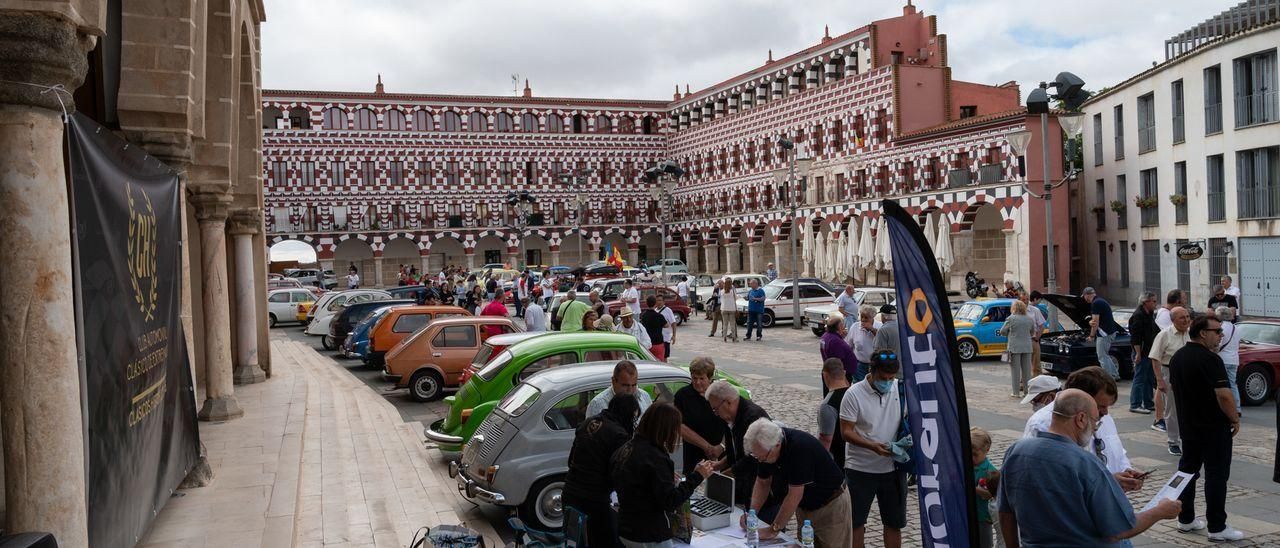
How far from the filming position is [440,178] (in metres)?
66.4

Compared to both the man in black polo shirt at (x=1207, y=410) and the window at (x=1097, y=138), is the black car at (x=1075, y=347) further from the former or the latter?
the window at (x=1097, y=138)

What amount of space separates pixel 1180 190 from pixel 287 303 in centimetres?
3035

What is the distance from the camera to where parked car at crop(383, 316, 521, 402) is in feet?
55.6

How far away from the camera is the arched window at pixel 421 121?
65.6 metres

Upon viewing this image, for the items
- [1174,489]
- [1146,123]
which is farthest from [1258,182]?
[1174,489]

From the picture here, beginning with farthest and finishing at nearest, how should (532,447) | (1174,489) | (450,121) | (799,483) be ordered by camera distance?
(450,121)
(532,447)
(799,483)
(1174,489)

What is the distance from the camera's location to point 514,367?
11180 millimetres

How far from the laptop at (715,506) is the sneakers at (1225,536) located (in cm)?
435

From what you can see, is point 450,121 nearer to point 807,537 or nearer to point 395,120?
point 395,120

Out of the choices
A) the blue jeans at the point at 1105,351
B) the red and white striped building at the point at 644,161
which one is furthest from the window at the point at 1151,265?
the blue jeans at the point at 1105,351

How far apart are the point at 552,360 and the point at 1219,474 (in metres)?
6.68

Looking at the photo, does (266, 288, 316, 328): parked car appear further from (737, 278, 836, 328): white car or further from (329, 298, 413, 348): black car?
(737, 278, 836, 328): white car

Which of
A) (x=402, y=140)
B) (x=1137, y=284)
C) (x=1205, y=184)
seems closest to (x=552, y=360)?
(x=1205, y=184)

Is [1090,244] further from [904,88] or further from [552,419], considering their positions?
[552,419]
